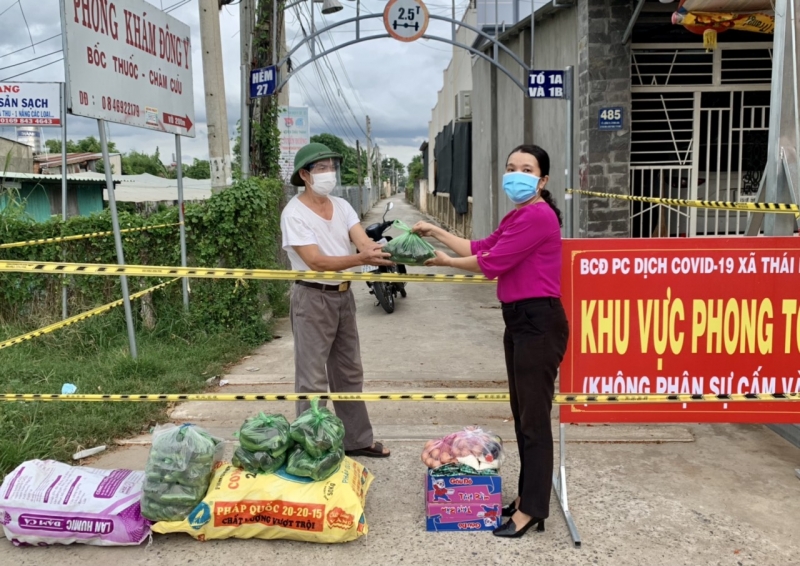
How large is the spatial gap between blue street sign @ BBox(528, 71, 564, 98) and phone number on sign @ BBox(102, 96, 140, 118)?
5.19 m

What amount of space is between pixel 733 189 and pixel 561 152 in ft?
8.15

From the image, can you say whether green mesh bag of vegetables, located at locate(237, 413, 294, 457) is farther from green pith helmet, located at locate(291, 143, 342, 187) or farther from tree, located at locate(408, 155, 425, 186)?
tree, located at locate(408, 155, 425, 186)

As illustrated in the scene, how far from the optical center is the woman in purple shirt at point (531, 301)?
3.03 meters

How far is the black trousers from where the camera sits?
3.09 meters

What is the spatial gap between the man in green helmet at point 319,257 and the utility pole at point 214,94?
485 cm

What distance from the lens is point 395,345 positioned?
745cm

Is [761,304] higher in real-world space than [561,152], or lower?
lower

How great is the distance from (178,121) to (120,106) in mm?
1179

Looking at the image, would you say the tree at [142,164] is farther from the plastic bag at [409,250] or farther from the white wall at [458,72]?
the plastic bag at [409,250]

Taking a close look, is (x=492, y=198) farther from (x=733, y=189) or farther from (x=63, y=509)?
(x=63, y=509)

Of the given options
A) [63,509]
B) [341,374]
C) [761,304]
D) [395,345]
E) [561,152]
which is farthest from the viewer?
[561,152]

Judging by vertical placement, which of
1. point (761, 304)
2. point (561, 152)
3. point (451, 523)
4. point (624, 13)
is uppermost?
point (624, 13)

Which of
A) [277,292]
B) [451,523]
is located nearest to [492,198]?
[277,292]

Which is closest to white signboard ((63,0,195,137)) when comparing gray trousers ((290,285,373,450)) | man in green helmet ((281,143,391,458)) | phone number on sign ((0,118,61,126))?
man in green helmet ((281,143,391,458))
